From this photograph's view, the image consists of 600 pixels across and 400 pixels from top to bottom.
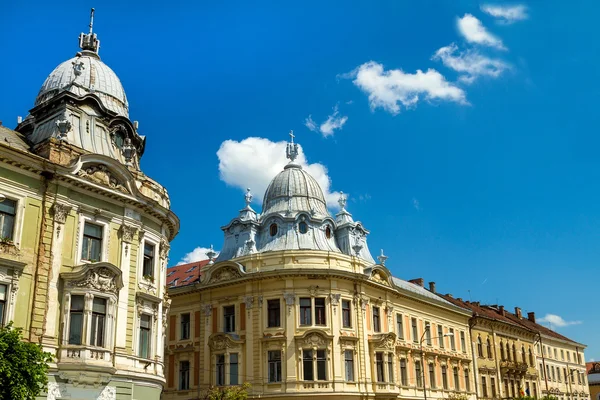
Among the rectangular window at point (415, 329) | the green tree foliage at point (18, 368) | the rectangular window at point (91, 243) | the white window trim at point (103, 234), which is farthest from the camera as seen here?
the rectangular window at point (415, 329)

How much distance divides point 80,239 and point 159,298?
210 inches

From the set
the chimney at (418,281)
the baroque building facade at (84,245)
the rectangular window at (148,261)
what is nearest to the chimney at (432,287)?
the chimney at (418,281)

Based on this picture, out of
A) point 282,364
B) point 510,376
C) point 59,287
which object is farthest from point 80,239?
point 510,376

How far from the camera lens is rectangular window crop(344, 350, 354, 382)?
43.2 meters

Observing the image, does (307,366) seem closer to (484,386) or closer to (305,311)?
(305,311)

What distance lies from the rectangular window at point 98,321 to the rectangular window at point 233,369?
18.3 meters

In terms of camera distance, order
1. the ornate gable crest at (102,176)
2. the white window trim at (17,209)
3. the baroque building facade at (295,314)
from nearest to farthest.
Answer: the white window trim at (17,209) → the ornate gable crest at (102,176) → the baroque building facade at (295,314)

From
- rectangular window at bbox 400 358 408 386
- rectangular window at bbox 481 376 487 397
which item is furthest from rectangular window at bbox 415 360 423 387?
rectangular window at bbox 481 376 487 397

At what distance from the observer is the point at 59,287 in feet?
84.0

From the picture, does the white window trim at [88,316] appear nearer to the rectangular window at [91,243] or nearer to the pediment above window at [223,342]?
the rectangular window at [91,243]

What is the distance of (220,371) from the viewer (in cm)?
4397

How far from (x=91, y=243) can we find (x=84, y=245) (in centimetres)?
39

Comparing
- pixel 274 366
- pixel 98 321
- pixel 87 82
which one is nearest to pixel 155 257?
pixel 98 321

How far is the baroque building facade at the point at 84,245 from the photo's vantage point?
24.6m
